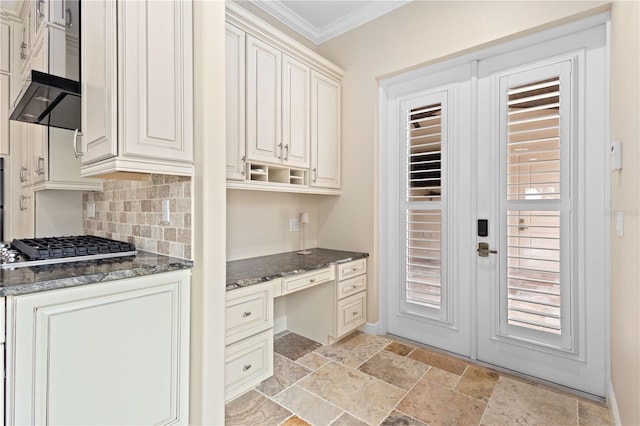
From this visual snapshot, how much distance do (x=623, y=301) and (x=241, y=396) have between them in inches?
83.6

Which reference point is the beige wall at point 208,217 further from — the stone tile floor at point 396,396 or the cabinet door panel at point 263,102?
the cabinet door panel at point 263,102

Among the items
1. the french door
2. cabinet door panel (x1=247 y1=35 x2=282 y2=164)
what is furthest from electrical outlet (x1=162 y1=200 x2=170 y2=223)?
the french door

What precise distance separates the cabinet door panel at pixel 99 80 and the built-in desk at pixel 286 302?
0.99m

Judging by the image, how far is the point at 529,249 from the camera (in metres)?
2.24

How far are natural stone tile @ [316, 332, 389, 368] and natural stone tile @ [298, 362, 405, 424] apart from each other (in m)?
0.14

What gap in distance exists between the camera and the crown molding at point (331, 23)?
2812 millimetres

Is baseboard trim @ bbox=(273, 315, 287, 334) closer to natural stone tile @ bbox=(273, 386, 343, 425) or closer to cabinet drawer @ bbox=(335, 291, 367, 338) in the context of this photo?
cabinet drawer @ bbox=(335, 291, 367, 338)

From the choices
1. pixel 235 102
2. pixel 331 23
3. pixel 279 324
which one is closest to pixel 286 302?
pixel 279 324

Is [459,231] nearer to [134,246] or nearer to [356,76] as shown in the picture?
[356,76]

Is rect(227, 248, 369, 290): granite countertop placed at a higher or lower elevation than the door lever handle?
lower

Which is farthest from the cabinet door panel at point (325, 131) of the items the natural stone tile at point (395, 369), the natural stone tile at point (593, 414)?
the natural stone tile at point (593, 414)

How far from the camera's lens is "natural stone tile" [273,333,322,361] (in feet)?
8.60

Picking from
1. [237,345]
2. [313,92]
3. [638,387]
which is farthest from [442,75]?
[237,345]

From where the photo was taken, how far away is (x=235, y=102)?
228 cm
